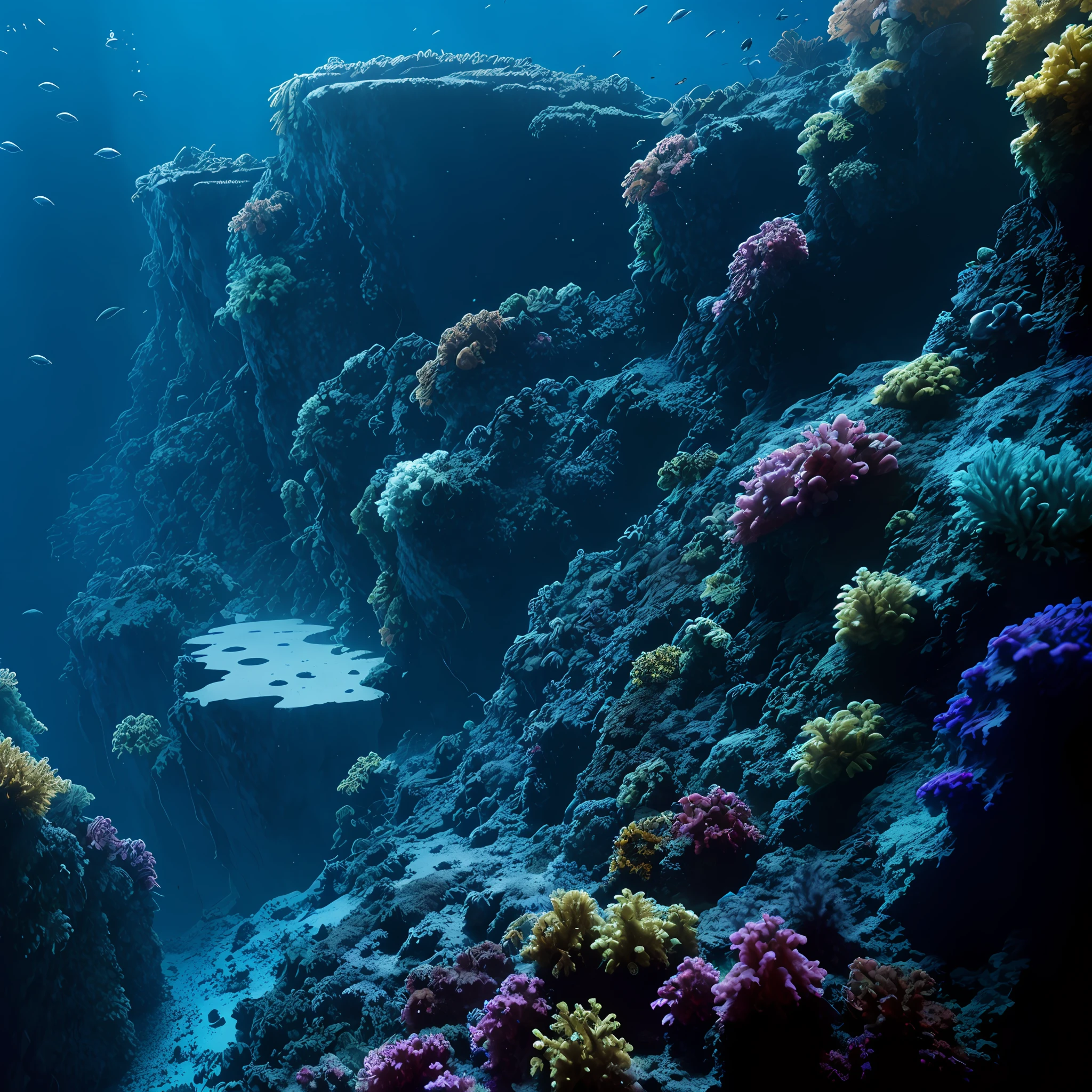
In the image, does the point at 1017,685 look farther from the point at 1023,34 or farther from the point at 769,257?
the point at 769,257

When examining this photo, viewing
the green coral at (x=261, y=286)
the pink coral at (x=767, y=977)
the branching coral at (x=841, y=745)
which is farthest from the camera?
the green coral at (x=261, y=286)

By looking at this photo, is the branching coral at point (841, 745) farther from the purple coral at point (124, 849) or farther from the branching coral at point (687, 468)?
the purple coral at point (124, 849)

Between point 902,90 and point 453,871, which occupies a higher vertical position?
point 902,90

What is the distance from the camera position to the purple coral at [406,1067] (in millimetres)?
4801

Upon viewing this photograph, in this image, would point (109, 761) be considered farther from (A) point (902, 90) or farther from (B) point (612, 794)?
(A) point (902, 90)

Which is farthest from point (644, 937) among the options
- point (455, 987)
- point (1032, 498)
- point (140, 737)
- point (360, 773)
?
point (140, 737)

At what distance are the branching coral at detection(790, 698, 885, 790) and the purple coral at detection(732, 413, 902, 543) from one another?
1956 mm

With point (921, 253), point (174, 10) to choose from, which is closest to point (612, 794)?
point (921, 253)

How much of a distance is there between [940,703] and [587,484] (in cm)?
908

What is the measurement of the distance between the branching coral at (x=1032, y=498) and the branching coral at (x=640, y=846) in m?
3.67

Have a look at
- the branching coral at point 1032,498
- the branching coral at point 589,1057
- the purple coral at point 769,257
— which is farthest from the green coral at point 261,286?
the branching coral at point 589,1057

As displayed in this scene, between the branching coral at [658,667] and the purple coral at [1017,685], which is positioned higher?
the purple coral at [1017,685]

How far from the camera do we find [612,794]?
7.46 m

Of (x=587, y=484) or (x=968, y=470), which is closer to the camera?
(x=968, y=470)
